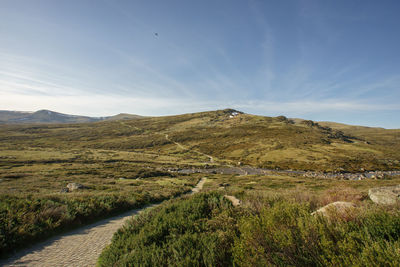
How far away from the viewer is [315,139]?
287ft

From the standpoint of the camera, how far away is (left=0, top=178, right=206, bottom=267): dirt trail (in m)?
6.09

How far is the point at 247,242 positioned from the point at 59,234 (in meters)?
9.36

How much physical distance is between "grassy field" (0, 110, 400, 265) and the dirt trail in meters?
0.70

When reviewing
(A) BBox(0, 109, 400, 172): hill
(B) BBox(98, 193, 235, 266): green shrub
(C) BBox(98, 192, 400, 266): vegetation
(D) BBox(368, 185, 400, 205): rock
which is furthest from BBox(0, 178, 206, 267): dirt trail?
(A) BBox(0, 109, 400, 172): hill

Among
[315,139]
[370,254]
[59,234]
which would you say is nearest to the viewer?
[370,254]

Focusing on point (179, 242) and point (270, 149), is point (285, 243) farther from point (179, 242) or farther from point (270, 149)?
point (270, 149)

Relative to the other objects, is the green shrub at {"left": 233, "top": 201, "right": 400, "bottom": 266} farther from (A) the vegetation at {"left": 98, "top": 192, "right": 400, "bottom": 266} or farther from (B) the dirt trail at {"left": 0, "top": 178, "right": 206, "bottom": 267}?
(B) the dirt trail at {"left": 0, "top": 178, "right": 206, "bottom": 267}

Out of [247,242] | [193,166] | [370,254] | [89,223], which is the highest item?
[370,254]

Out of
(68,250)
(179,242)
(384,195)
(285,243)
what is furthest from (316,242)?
(68,250)

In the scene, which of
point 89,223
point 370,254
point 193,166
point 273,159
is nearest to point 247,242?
point 370,254

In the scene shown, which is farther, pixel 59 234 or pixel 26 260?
pixel 59 234

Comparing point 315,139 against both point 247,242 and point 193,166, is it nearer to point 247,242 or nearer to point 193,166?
point 193,166

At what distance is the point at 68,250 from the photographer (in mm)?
6934

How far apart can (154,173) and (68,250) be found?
33.9 m
